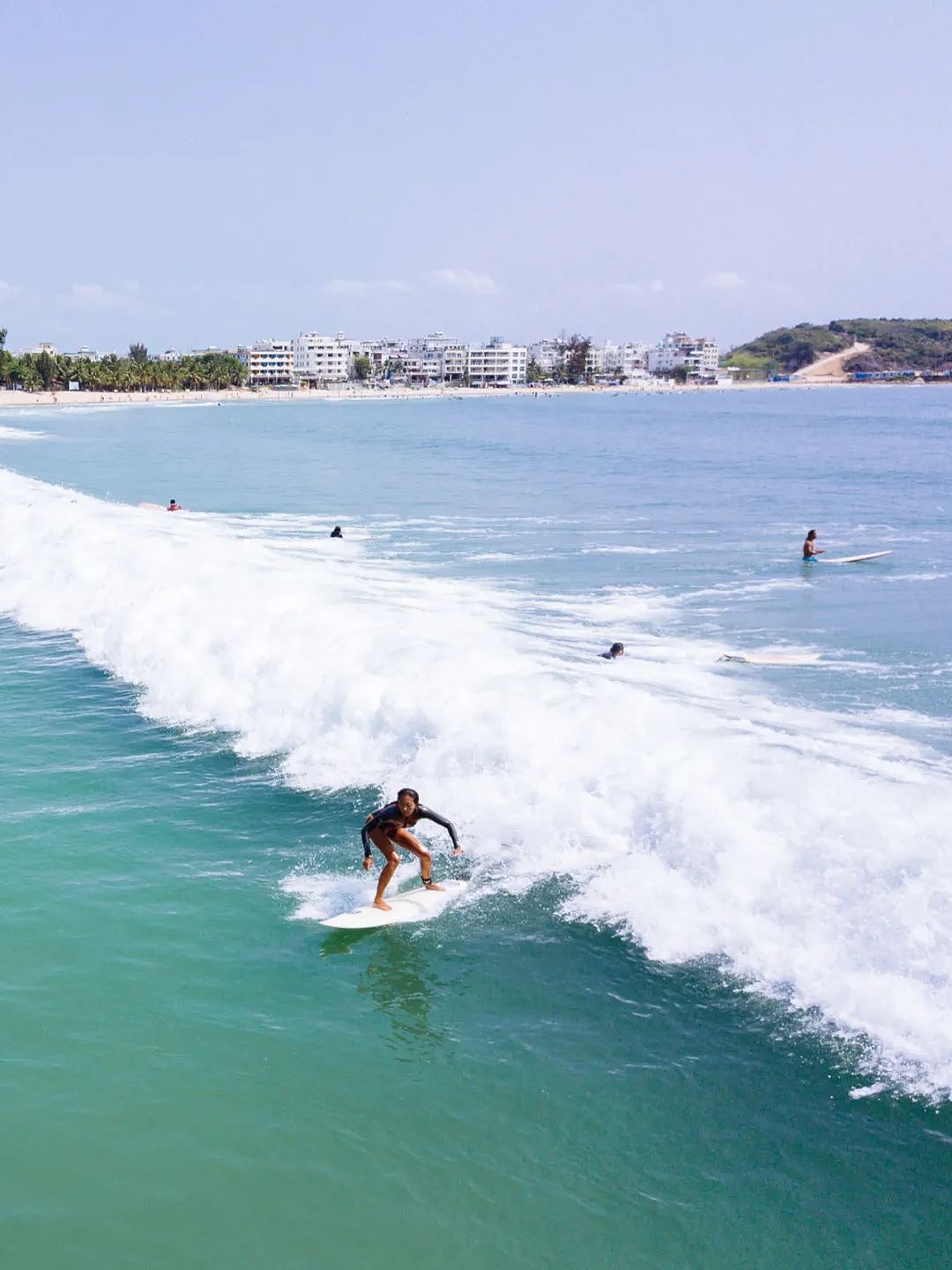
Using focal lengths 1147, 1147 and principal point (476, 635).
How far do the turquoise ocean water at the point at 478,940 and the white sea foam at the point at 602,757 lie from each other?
0.19ft

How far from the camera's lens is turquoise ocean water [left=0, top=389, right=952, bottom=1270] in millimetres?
8133

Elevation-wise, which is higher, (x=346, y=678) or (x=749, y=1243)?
(x=346, y=678)

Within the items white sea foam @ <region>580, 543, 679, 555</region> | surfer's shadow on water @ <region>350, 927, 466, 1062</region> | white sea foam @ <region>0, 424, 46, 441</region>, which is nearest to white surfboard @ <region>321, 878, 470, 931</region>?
surfer's shadow on water @ <region>350, 927, 466, 1062</region>

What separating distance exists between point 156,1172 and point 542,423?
140 meters

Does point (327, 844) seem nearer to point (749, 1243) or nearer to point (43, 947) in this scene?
point (43, 947)

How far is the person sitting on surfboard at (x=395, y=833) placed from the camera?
12.3 metres

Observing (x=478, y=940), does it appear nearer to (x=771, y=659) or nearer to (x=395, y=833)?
Result: (x=395, y=833)

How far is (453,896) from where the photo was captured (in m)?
12.7

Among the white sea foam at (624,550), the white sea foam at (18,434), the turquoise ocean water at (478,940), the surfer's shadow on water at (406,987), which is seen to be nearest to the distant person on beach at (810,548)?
the white sea foam at (624,550)

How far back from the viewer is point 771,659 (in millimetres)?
22734

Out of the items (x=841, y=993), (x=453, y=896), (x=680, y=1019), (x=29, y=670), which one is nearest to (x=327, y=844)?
(x=453, y=896)

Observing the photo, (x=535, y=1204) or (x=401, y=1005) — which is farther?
(x=401, y=1005)

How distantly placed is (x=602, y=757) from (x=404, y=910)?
4140 millimetres

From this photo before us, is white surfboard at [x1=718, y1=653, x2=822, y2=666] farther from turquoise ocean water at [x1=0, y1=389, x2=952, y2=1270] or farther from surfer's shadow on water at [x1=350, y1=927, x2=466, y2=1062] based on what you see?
surfer's shadow on water at [x1=350, y1=927, x2=466, y2=1062]
